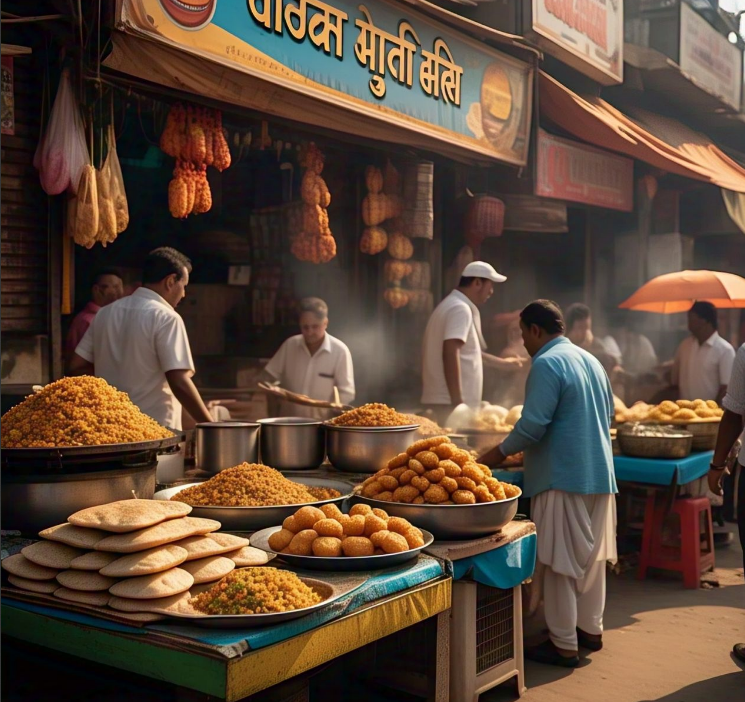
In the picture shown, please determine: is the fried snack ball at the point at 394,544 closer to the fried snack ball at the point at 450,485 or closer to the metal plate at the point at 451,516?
the metal plate at the point at 451,516

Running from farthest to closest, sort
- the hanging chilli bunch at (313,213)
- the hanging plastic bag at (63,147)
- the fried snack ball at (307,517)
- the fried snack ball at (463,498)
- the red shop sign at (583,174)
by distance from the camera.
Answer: the red shop sign at (583,174), the hanging chilli bunch at (313,213), the hanging plastic bag at (63,147), the fried snack ball at (463,498), the fried snack ball at (307,517)

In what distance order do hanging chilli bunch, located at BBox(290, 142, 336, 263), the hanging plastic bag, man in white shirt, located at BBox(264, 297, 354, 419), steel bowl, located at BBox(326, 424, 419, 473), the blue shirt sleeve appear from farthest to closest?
1. hanging chilli bunch, located at BBox(290, 142, 336, 263)
2. man in white shirt, located at BBox(264, 297, 354, 419)
3. the hanging plastic bag
4. the blue shirt sleeve
5. steel bowl, located at BBox(326, 424, 419, 473)

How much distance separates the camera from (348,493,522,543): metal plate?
10.9 feet

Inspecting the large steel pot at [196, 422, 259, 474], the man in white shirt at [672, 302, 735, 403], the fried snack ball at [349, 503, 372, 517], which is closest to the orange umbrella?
the man in white shirt at [672, 302, 735, 403]

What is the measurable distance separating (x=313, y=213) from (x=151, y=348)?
2658 mm

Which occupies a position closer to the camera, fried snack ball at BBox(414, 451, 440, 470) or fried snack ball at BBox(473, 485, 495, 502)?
fried snack ball at BBox(473, 485, 495, 502)

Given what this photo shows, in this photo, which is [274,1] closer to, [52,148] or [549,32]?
[52,148]

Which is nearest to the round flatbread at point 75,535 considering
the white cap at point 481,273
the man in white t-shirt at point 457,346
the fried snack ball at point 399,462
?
the fried snack ball at point 399,462

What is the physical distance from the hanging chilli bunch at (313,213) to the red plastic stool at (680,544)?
11.1 ft

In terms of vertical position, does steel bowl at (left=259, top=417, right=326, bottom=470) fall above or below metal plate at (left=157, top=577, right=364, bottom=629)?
above

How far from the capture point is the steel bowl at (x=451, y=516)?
131 inches

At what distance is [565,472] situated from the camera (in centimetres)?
466

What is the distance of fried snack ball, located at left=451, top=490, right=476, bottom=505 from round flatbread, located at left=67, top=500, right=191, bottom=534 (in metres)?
1.09

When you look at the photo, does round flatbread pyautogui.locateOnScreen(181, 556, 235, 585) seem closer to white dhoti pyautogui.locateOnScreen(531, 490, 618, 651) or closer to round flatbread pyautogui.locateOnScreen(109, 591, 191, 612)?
round flatbread pyautogui.locateOnScreen(109, 591, 191, 612)
